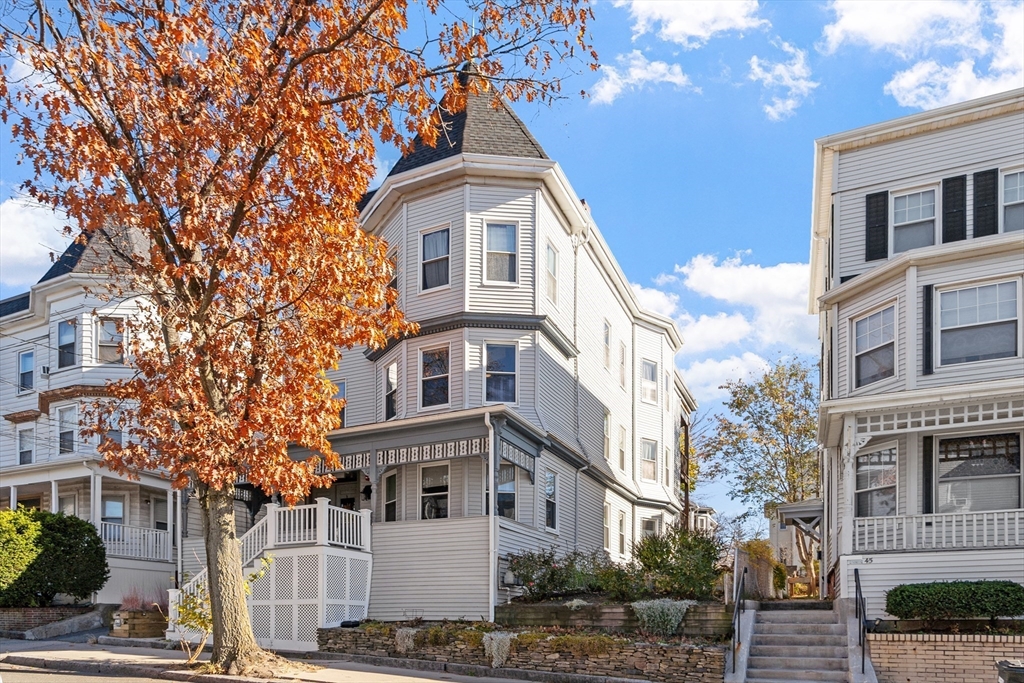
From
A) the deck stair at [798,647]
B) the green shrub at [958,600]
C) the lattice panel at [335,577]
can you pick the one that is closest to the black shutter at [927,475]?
the green shrub at [958,600]

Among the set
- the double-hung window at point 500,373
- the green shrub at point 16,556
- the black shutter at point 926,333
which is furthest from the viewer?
the green shrub at point 16,556

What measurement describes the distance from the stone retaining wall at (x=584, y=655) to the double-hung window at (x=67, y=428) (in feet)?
54.9

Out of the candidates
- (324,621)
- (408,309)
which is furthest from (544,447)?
(324,621)

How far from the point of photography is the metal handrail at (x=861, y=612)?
16.4 metres

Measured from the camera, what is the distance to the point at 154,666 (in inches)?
666

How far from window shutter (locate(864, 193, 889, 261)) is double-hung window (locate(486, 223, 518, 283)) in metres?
7.59

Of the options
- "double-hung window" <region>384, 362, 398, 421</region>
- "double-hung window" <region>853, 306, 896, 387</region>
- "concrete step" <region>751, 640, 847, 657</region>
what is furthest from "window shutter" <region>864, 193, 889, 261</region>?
"double-hung window" <region>384, 362, 398, 421</region>

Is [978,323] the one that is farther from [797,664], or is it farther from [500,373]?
[500,373]

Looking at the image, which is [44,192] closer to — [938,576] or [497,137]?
[497,137]

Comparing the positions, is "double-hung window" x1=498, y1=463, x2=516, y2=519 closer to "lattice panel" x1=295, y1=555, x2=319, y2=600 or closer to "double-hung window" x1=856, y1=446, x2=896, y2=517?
"lattice panel" x1=295, y1=555, x2=319, y2=600

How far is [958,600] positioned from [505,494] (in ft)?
32.0

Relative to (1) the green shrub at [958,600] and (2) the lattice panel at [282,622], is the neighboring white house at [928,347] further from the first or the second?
(2) the lattice panel at [282,622]

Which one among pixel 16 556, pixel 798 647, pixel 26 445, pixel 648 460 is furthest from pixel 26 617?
pixel 648 460

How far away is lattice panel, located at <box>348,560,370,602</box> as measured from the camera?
21.7 meters
